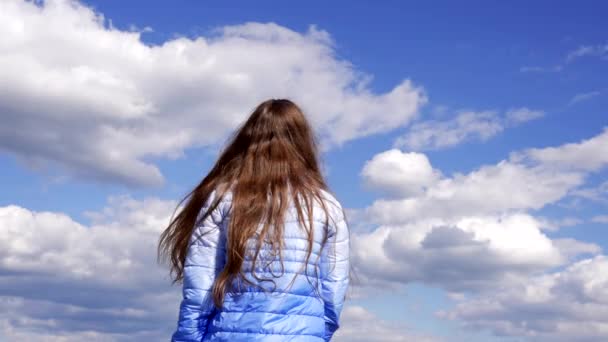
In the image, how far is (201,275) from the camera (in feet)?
30.2

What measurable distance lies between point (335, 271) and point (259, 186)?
1128 mm

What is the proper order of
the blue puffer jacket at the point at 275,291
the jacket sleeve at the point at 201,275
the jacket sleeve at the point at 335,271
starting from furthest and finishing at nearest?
the jacket sleeve at the point at 335,271 < the jacket sleeve at the point at 201,275 < the blue puffer jacket at the point at 275,291

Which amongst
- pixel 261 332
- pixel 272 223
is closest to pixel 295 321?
Answer: pixel 261 332

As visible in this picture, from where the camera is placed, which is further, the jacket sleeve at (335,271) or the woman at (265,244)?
the jacket sleeve at (335,271)

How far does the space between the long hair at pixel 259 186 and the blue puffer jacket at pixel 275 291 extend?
89mm

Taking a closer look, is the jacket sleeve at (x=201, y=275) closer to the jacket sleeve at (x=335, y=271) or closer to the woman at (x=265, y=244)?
the woman at (x=265, y=244)

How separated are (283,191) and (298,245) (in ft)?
1.84

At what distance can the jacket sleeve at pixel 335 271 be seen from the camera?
367 inches

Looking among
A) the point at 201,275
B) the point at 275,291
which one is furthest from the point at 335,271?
the point at 201,275

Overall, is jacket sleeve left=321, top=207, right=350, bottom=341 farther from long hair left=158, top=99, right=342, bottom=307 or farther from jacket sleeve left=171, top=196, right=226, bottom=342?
jacket sleeve left=171, top=196, right=226, bottom=342

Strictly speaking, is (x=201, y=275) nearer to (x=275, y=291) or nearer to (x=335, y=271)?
(x=275, y=291)

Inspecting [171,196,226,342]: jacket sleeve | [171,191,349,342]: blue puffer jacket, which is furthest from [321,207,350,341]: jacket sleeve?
[171,196,226,342]: jacket sleeve

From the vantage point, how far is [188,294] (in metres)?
9.25

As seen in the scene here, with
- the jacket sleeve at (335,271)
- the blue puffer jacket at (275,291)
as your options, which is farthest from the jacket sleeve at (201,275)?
the jacket sleeve at (335,271)
